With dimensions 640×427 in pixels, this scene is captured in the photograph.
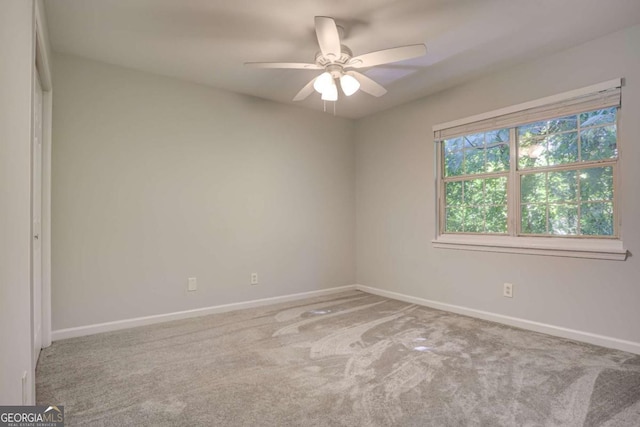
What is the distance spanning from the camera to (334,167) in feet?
15.1

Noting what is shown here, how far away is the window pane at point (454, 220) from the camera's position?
12.0ft

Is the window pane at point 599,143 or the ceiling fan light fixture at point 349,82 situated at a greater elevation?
the ceiling fan light fixture at point 349,82

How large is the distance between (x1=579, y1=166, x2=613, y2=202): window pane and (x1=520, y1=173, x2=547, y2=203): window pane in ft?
0.90

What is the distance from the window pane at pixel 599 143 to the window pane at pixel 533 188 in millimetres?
351

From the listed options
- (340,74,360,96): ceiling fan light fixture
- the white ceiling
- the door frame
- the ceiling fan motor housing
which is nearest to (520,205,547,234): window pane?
the white ceiling

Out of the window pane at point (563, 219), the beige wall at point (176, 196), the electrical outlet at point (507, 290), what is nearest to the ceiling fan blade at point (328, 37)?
the beige wall at point (176, 196)

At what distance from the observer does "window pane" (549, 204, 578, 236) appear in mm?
2852

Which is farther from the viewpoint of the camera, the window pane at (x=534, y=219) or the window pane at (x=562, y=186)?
the window pane at (x=534, y=219)

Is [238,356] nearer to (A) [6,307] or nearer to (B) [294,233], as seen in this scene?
(A) [6,307]

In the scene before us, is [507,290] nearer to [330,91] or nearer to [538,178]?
[538,178]

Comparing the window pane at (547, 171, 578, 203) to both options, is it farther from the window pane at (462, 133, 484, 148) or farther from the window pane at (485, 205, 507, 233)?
the window pane at (462, 133, 484, 148)

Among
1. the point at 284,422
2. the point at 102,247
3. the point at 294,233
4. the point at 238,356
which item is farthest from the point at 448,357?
the point at 102,247

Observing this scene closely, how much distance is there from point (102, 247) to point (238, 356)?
160 centimetres

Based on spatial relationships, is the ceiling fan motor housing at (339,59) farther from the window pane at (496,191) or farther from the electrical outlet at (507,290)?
the electrical outlet at (507,290)
